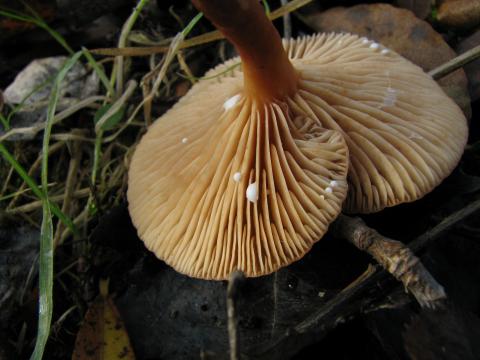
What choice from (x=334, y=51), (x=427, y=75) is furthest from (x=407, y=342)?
(x=334, y=51)

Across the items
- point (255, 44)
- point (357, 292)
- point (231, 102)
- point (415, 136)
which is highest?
point (255, 44)

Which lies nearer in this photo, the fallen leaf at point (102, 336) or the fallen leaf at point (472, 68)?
the fallen leaf at point (102, 336)

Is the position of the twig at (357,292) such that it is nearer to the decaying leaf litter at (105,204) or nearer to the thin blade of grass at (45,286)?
the decaying leaf litter at (105,204)

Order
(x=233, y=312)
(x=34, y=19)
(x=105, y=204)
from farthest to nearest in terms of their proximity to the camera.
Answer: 1. (x=34, y=19)
2. (x=105, y=204)
3. (x=233, y=312)

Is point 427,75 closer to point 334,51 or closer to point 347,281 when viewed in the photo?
point 334,51

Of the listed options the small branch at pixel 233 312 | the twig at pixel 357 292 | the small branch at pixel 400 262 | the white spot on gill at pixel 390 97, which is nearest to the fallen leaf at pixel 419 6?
the white spot on gill at pixel 390 97

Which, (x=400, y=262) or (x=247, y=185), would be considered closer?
(x=400, y=262)

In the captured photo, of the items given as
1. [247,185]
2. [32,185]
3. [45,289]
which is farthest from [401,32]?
[45,289]

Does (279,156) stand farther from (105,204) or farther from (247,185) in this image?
(105,204)
